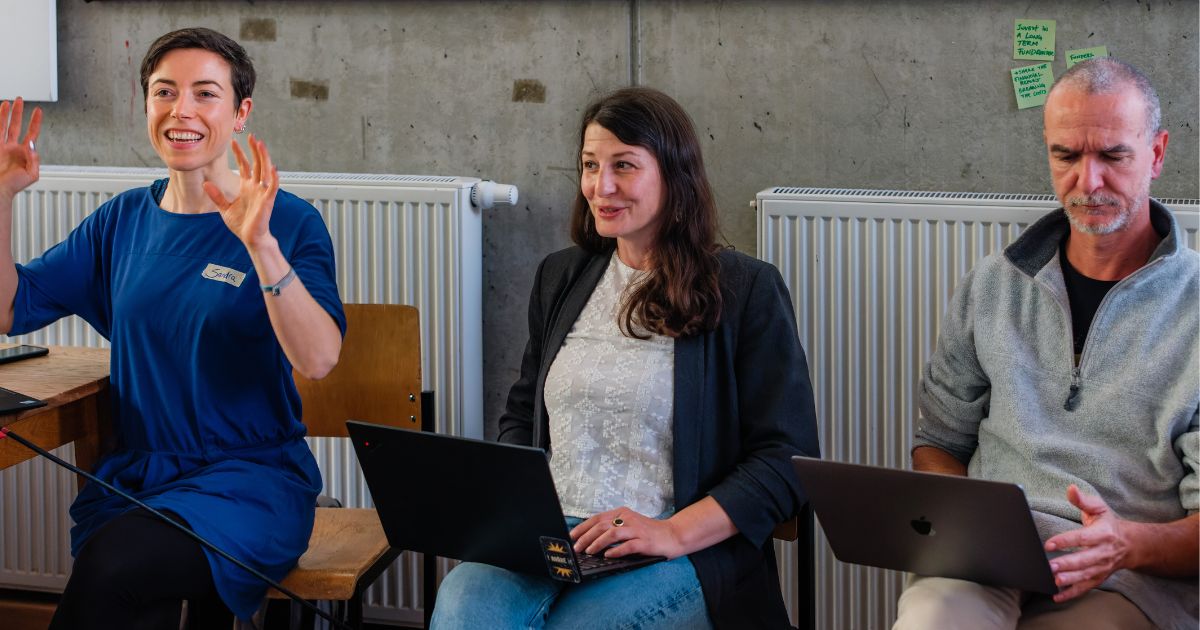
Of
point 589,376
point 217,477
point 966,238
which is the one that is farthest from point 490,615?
point 966,238

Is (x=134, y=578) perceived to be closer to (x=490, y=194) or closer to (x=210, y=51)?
(x=210, y=51)

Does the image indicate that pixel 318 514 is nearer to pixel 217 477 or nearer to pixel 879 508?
pixel 217 477

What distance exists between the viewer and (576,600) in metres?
1.67

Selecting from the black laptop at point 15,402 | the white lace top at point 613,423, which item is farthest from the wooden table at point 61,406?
the white lace top at point 613,423

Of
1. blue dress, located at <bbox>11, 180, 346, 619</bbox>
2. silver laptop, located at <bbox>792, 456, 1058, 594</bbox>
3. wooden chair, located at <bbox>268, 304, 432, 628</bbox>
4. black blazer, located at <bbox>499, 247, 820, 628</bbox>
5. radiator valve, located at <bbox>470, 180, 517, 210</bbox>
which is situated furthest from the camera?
radiator valve, located at <bbox>470, 180, 517, 210</bbox>

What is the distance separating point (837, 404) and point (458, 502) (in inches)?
40.3

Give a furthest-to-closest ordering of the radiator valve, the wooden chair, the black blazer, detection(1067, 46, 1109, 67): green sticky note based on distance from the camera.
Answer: the radiator valve, detection(1067, 46, 1109, 67): green sticky note, the wooden chair, the black blazer

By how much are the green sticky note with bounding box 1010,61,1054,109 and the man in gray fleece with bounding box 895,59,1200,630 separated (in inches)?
24.3

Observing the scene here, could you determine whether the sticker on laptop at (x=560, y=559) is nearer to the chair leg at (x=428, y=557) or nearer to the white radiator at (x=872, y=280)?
the chair leg at (x=428, y=557)

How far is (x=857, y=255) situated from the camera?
2.34 metres

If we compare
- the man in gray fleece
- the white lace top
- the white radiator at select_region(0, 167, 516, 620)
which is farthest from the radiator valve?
the man in gray fleece

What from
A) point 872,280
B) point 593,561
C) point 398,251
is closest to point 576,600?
point 593,561

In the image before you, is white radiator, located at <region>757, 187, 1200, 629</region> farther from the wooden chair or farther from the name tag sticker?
the name tag sticker

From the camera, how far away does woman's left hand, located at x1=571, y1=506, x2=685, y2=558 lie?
5.46ft
